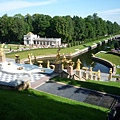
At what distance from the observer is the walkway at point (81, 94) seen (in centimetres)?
1287

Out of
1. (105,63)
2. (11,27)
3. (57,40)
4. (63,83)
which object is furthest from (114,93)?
(11,27)

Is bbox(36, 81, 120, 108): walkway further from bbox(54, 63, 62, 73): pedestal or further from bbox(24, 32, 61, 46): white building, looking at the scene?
bbox(24, 32, 61, 46): white building

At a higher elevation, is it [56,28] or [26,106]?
[56,28]

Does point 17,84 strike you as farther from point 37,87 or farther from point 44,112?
point 44,112

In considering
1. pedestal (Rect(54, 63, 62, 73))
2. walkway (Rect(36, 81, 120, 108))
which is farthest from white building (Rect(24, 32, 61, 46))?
walkway (Rect(36, 81, 120, 108))

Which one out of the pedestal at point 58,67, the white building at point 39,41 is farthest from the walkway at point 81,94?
the white building at point 39,41

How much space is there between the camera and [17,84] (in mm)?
13773

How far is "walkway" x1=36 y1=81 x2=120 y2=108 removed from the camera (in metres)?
12.9

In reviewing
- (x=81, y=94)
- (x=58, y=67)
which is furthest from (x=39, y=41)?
(x=81, y=94)

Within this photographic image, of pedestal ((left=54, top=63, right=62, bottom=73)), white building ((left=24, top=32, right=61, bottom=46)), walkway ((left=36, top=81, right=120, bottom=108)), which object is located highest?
white building ((left=24, top=32, right=61, bottom=46))

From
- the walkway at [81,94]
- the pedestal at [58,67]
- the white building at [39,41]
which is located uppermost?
the white building at [39,41]

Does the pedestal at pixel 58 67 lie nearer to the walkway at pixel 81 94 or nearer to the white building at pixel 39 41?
the walkway at pixel 81 94

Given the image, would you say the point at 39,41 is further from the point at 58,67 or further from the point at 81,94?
the point at 81,94

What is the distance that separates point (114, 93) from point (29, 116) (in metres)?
8.27
